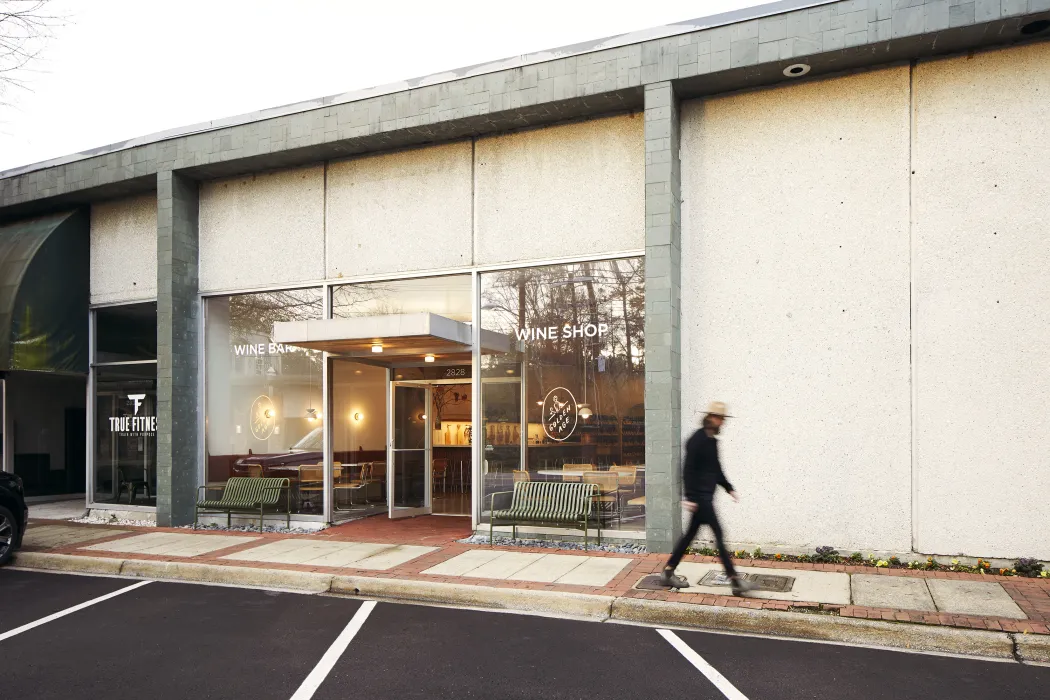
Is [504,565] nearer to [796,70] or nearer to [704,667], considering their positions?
[704,667]

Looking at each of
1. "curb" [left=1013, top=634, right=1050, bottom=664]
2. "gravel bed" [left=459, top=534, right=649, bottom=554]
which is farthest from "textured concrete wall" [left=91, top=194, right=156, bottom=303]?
"curb" [left=1013, top=634, right=1050, bottom=664]

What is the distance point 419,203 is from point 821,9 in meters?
5.85

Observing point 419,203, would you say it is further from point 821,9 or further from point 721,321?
point 821,9

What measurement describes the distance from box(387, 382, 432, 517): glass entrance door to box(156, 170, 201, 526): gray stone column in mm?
3285

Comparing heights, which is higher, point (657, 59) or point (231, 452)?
point (657, 59)

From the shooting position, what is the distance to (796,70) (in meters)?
9.31

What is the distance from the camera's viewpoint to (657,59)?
970cm

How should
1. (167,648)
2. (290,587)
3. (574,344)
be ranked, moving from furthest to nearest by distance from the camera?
(574,344) → (290,587) → (167,648)

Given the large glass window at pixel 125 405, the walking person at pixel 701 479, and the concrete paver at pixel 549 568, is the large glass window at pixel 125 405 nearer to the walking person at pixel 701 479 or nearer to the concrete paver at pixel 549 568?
the concrete paver at pixel 549 568

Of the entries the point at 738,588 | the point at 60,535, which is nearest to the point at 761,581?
the point at 738,588

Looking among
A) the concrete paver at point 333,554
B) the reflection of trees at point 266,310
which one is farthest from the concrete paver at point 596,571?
the reflection of trees at point 266,310

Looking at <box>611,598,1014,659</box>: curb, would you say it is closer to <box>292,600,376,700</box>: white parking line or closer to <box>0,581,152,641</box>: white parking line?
<box>292,600,376,700</box>: white parking line

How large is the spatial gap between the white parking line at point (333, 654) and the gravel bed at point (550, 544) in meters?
2.95

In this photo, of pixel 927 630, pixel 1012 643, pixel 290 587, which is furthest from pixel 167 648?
pixel 1012 643
